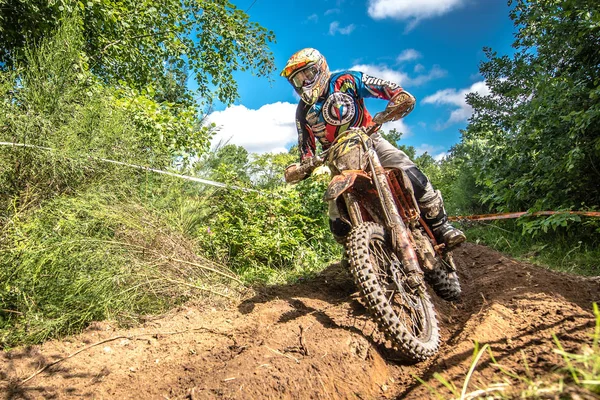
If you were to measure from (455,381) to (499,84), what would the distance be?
12.0m

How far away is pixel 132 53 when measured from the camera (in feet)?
25.2

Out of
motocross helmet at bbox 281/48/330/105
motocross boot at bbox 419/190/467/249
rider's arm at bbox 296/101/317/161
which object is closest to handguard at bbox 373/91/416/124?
motocross helmet at bbox 281/48/330/105

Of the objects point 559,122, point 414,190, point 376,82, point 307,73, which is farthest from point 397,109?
point 559,122

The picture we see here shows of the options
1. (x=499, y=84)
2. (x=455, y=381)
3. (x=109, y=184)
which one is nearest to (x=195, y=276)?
(x=109, y=184)

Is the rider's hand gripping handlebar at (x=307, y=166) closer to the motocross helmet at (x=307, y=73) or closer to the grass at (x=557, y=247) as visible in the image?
the motocross helmet at (x=307, y=73)

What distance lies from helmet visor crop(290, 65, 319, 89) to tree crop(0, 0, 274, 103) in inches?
136

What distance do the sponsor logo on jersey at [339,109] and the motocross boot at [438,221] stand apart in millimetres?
1108

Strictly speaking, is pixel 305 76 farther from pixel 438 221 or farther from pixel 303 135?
pixel 438 221

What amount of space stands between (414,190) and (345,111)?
104 centimetres

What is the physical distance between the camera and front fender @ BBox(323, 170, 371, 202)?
2738 mm

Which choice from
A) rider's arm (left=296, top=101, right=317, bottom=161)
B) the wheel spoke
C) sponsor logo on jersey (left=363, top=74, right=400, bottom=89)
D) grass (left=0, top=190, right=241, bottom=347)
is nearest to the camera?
the wheel spoke

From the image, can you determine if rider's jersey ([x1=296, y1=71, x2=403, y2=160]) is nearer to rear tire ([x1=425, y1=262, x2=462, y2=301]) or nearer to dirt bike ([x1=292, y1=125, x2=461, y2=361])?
dirt bike ([x1=292, y1=125, x2=461, y2=361])

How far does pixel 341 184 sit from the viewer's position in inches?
109

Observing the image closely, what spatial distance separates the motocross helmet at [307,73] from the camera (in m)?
3.53
